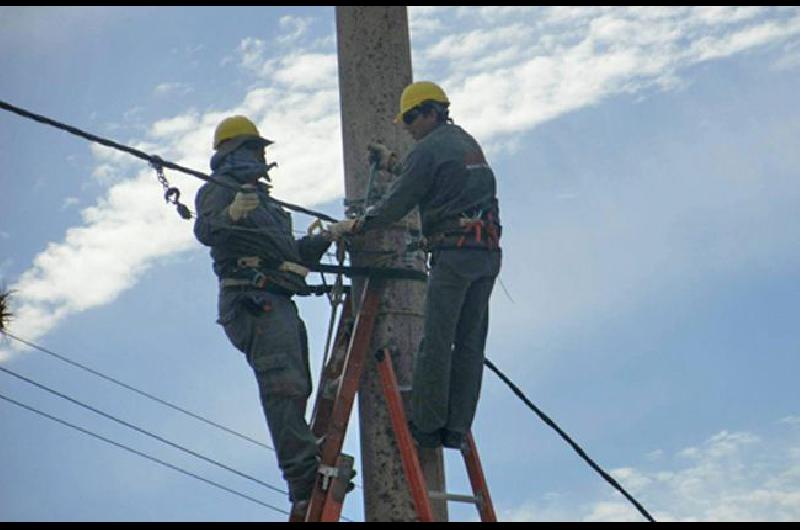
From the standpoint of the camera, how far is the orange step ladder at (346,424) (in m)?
6.85

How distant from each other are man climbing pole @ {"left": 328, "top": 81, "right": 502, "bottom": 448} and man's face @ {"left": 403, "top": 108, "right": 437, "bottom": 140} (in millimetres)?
12

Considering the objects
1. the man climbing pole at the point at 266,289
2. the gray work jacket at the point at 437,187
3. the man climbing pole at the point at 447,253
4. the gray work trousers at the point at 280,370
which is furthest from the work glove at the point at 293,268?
the gray work jacket at the point at 437,187

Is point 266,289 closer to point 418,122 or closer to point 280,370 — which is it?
point 280,370

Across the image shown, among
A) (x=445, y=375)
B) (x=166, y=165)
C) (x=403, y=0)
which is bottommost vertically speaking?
(x=445, y=375)

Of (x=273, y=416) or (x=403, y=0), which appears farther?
(x=403, y=0)

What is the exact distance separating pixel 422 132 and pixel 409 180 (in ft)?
1.44

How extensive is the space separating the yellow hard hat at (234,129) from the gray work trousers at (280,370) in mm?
984

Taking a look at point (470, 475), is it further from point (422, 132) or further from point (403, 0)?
point (403, 0)

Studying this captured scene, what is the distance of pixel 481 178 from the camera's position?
285 inches

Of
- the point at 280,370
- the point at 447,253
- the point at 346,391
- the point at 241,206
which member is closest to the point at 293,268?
the point at 241,206

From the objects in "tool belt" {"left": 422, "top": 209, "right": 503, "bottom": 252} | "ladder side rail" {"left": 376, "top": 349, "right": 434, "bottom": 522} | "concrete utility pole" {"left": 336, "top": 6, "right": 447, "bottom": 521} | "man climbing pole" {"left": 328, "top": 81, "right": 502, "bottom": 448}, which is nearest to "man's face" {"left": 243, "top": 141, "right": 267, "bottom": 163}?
"concrete utility pole" {"left": 336, "top": 6, "right": 447, "bottom": 521}

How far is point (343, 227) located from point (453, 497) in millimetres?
1535

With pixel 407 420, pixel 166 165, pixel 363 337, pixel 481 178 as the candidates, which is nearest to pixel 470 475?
pixel 407 420

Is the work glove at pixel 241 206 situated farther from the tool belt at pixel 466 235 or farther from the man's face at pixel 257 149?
the tool belt at pixel 466 235
